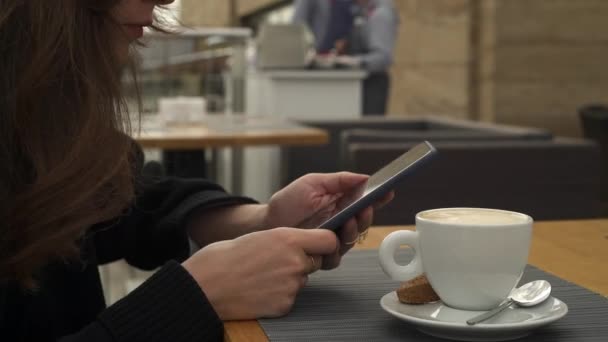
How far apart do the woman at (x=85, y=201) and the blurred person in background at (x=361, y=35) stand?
15.1 ft

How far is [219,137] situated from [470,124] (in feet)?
5.12

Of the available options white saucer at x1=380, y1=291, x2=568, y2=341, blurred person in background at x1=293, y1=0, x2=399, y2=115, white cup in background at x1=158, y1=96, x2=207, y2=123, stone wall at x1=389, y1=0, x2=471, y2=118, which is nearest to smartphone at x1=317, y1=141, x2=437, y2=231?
white saucer at x1=380, y1=291, x2=568, y2=341

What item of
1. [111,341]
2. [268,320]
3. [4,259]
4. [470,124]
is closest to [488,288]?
[268,320]

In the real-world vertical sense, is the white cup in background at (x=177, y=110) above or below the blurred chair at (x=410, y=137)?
above

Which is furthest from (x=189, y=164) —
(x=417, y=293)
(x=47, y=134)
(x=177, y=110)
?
(x=417, y=293)

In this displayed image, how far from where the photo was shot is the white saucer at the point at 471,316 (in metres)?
0.74

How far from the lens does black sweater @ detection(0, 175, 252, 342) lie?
82 cm

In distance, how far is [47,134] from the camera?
2.93 ft

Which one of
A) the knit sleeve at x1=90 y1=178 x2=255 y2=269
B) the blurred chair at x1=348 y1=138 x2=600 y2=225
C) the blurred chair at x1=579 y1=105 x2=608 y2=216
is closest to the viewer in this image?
the knit sleeve at x1=90 y1=178 x2=255 y2=269

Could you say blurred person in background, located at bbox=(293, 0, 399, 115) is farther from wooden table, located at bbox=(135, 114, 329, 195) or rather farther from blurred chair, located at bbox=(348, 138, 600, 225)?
blurred chair, located at bbox=(348, 138, 600, 225)

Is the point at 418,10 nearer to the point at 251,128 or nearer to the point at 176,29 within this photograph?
the point at 251,128

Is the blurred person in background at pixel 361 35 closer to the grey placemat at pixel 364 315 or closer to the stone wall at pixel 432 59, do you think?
the stone wall at pixel 432 59

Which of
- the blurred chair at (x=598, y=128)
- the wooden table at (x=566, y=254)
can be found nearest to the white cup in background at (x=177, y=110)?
the blurred chair at (x=598, y=128)

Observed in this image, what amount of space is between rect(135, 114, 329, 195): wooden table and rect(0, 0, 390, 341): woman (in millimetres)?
1611
